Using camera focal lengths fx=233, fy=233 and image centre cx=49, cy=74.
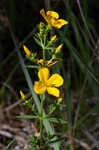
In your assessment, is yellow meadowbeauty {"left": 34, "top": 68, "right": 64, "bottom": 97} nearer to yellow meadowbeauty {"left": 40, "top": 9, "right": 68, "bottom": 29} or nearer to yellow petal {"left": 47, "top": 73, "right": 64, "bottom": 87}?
yellow petal {"left": 47, "top": 73, "right": 64, "bottom": 87}

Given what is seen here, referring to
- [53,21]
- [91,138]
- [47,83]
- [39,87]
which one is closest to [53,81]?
[47,83]

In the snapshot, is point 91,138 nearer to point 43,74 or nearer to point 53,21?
point 43,74

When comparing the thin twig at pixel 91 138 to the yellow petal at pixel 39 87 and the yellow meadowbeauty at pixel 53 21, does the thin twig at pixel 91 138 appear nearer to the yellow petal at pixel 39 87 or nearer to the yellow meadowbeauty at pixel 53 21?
the yellow petal at pixel 39 87

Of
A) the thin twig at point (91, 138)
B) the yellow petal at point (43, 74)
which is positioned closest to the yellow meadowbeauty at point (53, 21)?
the yellow petal at point (43, 74)

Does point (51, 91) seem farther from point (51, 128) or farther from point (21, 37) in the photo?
point (21, 37)

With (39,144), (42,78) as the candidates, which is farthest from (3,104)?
(42,78)

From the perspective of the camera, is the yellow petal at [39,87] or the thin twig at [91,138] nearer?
the yellow petal at [39,87]

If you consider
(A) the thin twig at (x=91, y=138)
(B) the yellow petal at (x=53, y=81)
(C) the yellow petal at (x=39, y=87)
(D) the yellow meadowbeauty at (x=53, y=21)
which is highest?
(D) the yellow meadowbeauty at (x=53, y=21)

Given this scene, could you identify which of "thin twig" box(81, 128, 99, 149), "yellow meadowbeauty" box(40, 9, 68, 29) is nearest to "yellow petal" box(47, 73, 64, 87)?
"yellow meadowbeauty" box(40, 9, 68, 29)
